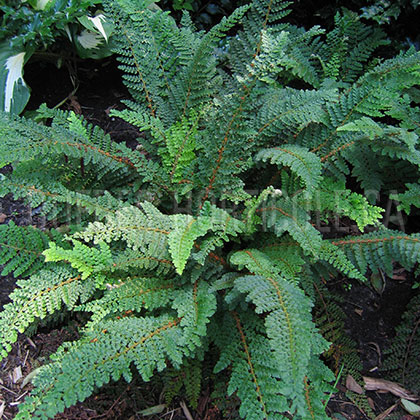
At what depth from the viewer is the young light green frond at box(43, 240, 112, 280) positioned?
→ 1694 mm

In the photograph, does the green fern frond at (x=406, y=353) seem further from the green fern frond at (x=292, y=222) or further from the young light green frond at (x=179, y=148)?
the young light green frond at (x=179, y=148)

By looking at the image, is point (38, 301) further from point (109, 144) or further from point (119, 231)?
point (109, 144)

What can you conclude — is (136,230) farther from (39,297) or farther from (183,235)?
(39,297)

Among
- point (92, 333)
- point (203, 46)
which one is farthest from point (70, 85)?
point (92, 333)

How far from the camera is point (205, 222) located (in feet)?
5.30

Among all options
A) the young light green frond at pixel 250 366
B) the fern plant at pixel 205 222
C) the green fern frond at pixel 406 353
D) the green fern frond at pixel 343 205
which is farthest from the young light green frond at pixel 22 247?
the green fern frond at pixel 406 353

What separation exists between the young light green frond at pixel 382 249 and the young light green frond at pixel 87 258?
3.21ft

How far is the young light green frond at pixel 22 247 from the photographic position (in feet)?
5.98

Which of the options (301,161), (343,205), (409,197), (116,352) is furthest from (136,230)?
(409,197)

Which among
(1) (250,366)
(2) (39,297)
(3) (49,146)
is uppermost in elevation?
(3) (49,146)

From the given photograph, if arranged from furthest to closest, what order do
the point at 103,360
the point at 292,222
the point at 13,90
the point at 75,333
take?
the point at 13,90
the point at 75,333
the point at 292,222
the point at 103,360

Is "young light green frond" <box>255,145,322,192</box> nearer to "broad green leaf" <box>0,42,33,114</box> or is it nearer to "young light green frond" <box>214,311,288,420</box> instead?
"young light green frond" <box>214,311,288,420</box>

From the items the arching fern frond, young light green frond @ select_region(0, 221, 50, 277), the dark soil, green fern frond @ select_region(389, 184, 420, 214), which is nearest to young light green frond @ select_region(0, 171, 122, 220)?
young light green frond @ select_region(0, 221, 50, 277)

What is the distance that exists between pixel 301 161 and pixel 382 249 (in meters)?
0.49
